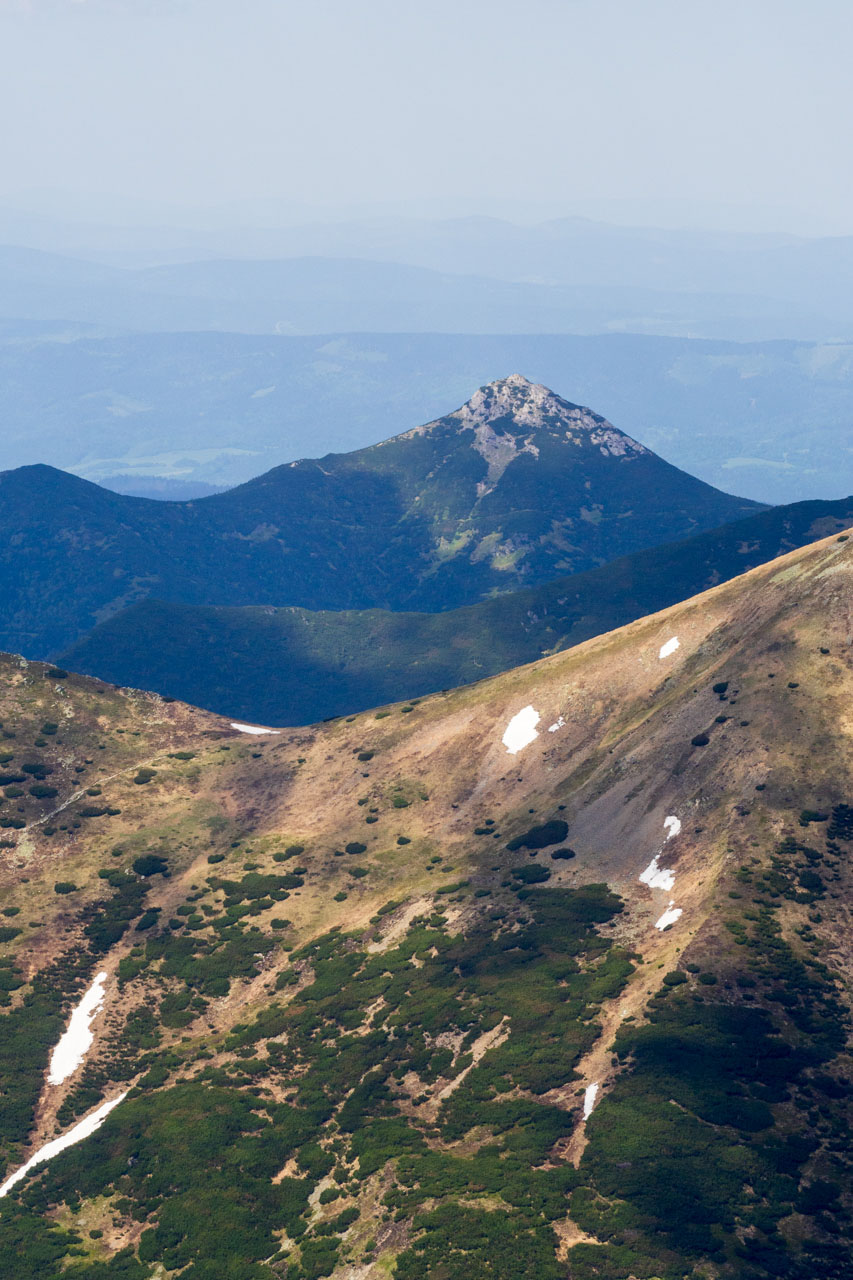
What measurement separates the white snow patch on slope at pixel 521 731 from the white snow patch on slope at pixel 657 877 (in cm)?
3826

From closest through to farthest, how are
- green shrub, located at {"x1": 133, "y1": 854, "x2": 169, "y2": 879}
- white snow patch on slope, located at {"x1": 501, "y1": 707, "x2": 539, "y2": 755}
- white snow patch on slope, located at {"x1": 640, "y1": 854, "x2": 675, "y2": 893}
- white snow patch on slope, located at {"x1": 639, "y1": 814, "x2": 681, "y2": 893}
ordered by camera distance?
white snow patch on slope, located at {"x1": 640, "y1": 854, "x2": 675, "y2": 893}, white snow patch on slope, located at {"x1": 639, "y1": 814, "x2": 681, "y2": 893}, green shrub, located at {"x1": 133, "y1": 854, "x2": 169, "y2": 879}, white snow patch on slope, located at {"x1": 501, "y1": 707, "x2": 539, "y2": 755}

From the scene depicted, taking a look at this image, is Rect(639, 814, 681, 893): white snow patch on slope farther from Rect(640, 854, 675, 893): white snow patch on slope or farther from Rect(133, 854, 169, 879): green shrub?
Rect(133, 854, 169, 879): green shrub

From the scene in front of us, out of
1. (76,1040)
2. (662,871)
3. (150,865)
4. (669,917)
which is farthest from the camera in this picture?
(150,865)

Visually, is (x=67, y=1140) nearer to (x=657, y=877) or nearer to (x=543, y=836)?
(x=543, y=836)

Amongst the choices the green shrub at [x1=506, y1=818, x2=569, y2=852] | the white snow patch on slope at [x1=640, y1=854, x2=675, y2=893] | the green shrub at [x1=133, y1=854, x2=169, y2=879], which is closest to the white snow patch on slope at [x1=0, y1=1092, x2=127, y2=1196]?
the green shrub at [x1=133, y1=854, x2=169, y2=879]

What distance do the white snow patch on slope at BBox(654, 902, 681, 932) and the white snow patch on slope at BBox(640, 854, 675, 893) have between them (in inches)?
153

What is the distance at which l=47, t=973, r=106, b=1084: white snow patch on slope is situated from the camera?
328 ft

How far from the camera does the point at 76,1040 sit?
104000mm

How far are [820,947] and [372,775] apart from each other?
7483cm

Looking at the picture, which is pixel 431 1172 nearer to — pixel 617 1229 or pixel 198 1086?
pixel 617 1229

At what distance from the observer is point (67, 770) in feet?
493

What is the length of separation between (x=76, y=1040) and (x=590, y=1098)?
180 ft

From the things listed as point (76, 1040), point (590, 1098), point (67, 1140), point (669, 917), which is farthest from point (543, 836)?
point (67, 1140)

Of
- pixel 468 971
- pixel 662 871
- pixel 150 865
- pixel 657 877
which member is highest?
pixel 662 871
